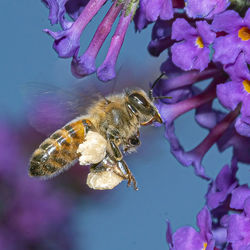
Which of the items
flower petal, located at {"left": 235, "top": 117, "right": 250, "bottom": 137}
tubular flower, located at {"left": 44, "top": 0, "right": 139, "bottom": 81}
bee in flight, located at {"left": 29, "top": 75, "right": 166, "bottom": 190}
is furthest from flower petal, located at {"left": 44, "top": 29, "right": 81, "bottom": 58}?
flower petal, located at {"left": 235, "top": 117, "right": 250, "bottom": 137}

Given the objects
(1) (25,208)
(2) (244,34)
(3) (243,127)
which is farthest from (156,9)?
(1) (25,208)

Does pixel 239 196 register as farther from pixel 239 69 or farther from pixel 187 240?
pixel 239 69

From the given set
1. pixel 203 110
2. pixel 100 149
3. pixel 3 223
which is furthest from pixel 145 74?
pixel 100 149

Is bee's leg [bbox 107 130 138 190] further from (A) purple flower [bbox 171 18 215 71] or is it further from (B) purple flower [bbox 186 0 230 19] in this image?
(B) purple flower [bbox 186 0 230 19]

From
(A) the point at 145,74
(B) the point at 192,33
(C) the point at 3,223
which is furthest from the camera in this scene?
(A) the point at 145,74

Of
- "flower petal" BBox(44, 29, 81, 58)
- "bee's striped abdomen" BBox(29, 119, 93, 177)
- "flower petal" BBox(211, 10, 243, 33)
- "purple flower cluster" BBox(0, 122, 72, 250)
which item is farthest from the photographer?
"purple flower cluster" BBox(0, 122, 72, 250)

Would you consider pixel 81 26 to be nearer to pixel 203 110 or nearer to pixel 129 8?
pixel 129 8
